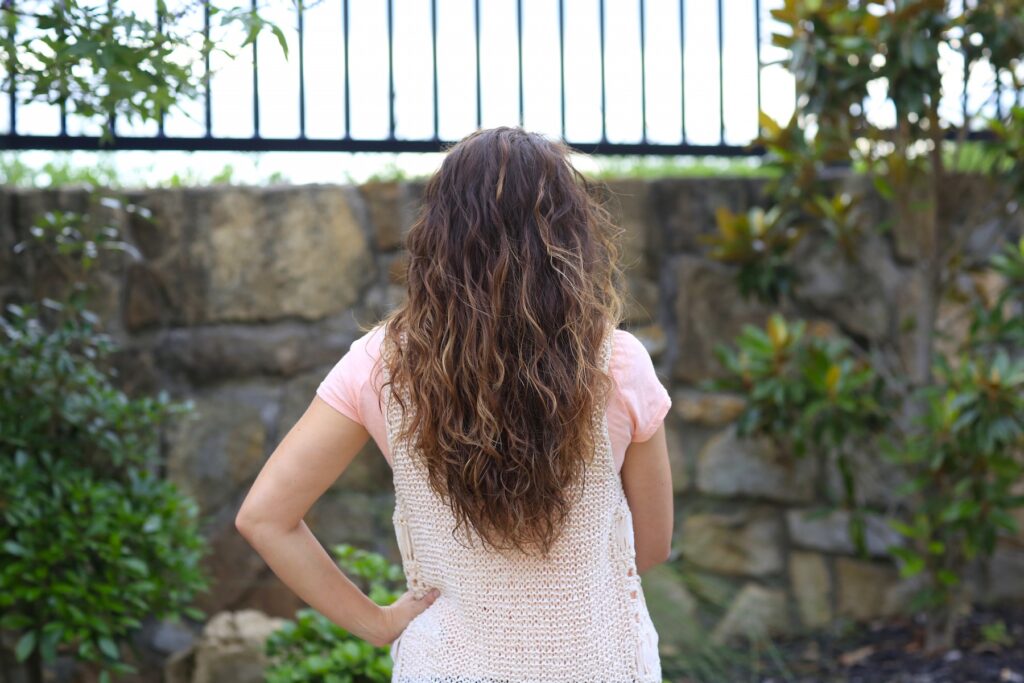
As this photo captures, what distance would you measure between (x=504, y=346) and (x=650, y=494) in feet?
1.37

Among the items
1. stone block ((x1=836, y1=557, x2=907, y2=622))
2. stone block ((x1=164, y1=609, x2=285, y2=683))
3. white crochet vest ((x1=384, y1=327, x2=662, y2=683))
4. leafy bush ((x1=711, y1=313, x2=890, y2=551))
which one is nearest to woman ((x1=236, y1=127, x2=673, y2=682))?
white crochet vest ((x1=384, y1=327, x2=662, y2=683))

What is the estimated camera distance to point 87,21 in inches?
69.1

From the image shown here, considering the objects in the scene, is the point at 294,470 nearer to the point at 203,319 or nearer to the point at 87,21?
the point at 87,21

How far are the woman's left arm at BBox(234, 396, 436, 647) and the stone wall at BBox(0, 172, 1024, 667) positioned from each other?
5.20 ft

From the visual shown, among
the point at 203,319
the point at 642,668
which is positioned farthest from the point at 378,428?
the point at 203,319

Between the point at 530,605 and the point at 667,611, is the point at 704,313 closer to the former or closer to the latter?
the point at 667,611

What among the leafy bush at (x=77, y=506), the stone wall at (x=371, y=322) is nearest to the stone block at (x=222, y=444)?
the stone wall at (x=371, y=322)

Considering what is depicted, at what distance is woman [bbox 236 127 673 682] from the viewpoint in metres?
→ 1.46

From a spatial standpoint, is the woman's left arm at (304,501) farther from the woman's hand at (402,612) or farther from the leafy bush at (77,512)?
the leafy bush at (77,512)

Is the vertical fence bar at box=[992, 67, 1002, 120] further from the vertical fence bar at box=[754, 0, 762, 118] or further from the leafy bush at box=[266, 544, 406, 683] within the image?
the leafy bush at box=[266, 544, 406, 683]

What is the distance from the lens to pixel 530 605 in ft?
5.05

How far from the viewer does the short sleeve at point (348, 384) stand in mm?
1551

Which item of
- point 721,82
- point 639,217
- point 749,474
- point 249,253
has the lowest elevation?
point 749,474

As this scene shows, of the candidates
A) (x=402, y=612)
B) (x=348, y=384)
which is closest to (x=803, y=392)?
(x=402, y=612)
